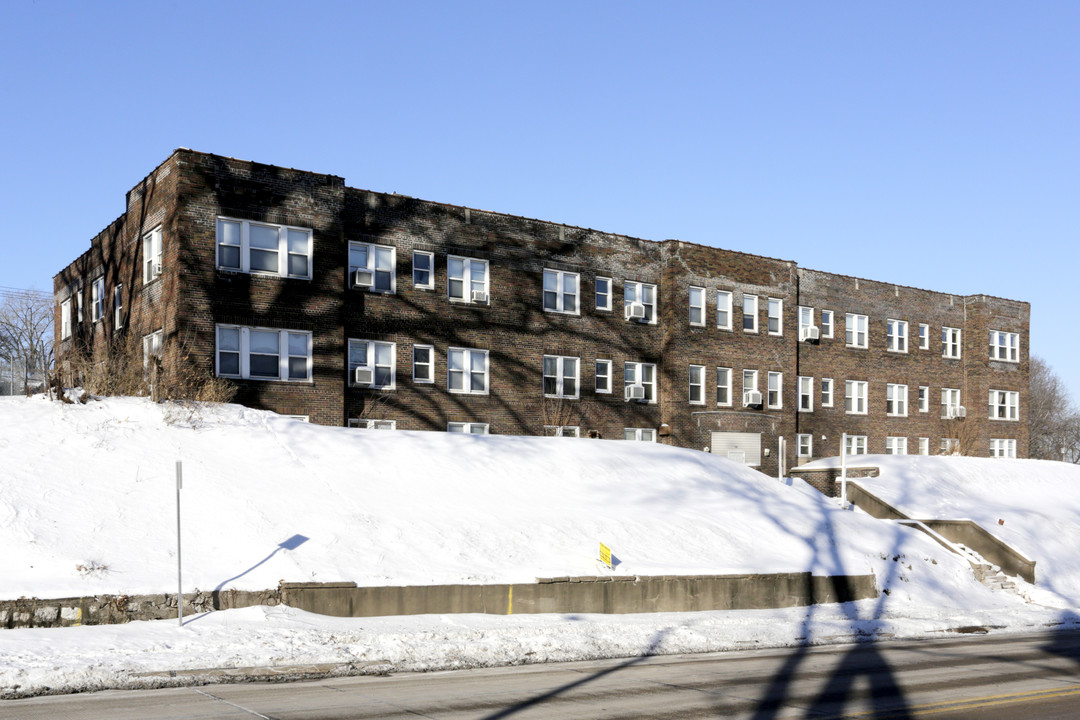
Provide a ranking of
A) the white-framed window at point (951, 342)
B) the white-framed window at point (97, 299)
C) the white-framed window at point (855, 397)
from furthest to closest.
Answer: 1. the white-framed window at point (951, 342)
2. the white-framed window at point (855, 397)
3. the white-framed window at point (97, 299)

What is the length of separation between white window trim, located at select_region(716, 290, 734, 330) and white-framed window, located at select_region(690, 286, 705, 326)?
839 mm

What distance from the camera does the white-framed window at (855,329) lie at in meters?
50.3

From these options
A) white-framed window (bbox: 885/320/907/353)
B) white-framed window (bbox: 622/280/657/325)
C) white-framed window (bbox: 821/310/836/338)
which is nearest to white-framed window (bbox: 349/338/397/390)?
white-framed window (bbox: 622/280/657/325)

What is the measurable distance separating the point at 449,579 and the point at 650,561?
5.12 meters

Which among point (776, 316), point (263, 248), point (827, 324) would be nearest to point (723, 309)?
point (776, 316)

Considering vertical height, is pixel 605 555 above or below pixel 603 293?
below

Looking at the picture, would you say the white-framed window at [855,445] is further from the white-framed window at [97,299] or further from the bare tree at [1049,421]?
the bare tree at [1049,421]

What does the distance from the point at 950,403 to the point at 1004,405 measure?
4013mm

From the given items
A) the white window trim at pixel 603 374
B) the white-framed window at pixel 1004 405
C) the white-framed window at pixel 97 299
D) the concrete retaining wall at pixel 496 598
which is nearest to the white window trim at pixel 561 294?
the white window trim at pixel 603 374

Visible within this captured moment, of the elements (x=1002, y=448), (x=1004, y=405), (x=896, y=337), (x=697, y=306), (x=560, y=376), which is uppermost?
(x=697, y=306)

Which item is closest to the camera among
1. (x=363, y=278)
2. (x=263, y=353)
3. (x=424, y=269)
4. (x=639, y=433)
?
(x=263, y=353)

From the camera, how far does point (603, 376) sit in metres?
41.3

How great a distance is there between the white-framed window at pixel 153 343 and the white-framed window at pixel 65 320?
40.8 ft

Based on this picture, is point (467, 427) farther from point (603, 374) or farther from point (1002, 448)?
point (1002, 448)
